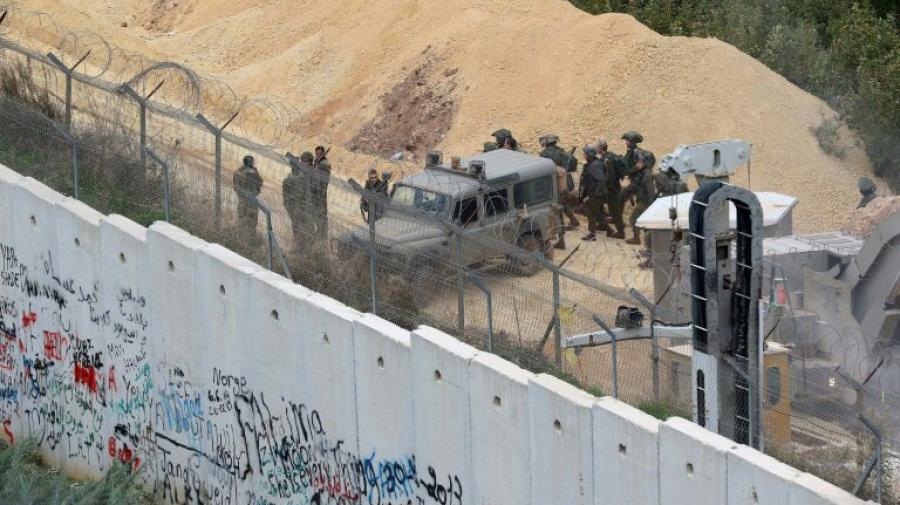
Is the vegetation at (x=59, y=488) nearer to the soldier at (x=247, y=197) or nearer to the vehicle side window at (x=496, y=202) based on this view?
the soldier at (x=247, y=197)

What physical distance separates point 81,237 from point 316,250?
277cm

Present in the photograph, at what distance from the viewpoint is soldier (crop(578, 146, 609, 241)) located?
20.9m

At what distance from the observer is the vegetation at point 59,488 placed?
42.4ft

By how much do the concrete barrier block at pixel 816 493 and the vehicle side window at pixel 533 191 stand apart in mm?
11093

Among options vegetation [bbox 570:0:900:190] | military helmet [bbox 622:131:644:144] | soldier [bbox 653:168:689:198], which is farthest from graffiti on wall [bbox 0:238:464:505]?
vegetation [bbox 570:0:900:190]

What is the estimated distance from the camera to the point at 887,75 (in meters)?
25.2

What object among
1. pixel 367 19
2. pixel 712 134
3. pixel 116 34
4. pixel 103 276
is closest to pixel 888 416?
pixel 103 276

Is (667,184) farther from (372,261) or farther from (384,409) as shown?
(384,409)

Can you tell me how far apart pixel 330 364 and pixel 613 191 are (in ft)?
32.7

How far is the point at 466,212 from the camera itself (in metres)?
18.2

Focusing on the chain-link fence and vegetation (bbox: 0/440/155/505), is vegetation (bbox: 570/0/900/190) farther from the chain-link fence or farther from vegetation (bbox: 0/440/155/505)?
vegetation (bbox: 0/440/155/505)

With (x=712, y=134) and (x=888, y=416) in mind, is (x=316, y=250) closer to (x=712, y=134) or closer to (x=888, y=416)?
(x=888, y=416)

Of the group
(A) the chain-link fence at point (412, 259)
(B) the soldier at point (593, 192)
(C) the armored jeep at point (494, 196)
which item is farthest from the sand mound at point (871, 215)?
(C) the armored jeep at point (494, 196)

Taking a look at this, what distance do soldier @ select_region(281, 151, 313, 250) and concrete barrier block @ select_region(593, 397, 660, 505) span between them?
Result: 4064 mm
